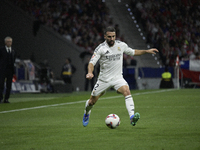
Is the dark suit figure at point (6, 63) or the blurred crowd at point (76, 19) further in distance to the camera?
the blurred crowd at point (76, 19)

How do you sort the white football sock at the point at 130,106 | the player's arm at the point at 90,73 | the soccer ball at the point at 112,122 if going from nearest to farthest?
the player's arm at the point at 90,73 → the soccer ball at the point at 112,122 → the white football sock at the point at 130,106

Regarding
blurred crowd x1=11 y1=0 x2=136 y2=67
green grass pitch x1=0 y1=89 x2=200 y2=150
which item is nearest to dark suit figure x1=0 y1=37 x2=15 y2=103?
green grass pitch x1=0 y1=89 x2=200 y2=150

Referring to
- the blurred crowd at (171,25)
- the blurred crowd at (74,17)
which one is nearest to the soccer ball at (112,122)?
the blurred crowd at (74,17)

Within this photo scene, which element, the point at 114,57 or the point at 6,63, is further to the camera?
the point at 6,63

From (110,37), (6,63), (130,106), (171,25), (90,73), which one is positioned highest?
(171,25)

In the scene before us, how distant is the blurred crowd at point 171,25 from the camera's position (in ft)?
104

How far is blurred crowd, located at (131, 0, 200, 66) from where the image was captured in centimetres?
3159

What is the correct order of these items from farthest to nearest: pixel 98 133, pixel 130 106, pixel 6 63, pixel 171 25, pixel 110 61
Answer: pixel 171 25, pixel 6 63, pixel 110 61, pixel 130 106, pixel 98 133

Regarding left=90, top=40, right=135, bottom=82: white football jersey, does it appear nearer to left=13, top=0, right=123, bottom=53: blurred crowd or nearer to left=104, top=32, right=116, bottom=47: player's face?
left=104, top=32, right=116, bottom=47: player's face

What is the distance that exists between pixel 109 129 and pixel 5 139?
86.8 inches

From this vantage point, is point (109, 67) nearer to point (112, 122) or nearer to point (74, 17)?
point (112, 122)

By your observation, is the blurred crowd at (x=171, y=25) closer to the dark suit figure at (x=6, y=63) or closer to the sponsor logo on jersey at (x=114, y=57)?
the dark suit figure at (x=6, y=63)

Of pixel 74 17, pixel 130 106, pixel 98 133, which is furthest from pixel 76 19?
pixel 98 133

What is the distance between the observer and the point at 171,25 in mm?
33594
